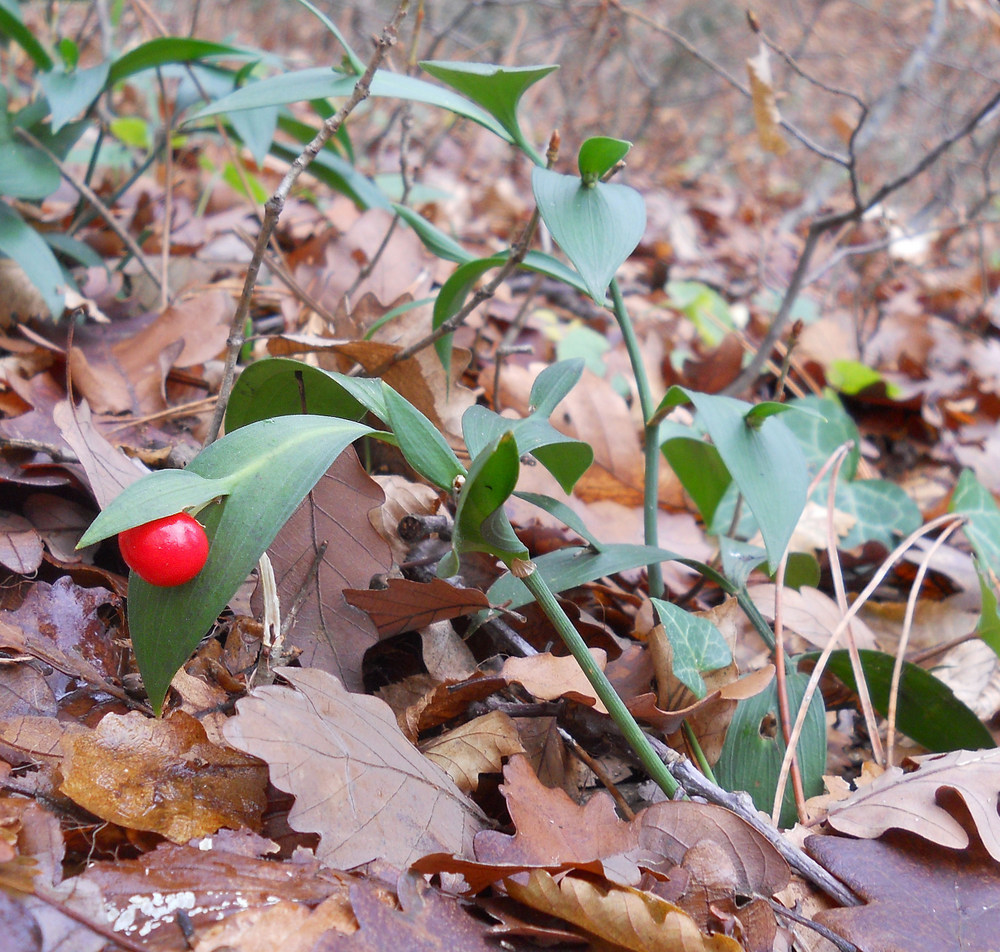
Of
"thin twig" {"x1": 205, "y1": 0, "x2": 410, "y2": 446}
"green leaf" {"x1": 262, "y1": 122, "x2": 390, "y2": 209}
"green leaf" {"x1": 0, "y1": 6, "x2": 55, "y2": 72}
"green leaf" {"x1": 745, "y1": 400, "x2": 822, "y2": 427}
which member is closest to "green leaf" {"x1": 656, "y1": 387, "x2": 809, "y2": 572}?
"green leaf" {"x1": 745, "y1": 400, "x2": 822, "y2": 427}

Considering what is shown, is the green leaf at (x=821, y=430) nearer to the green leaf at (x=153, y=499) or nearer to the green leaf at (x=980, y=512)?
the green leaf at (x=980, y=512)

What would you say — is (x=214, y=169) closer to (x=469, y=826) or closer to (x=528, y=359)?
(x=528, y=359)

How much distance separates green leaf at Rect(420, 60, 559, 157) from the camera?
84 centimetres

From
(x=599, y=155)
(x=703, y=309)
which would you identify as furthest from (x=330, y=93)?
(x=703, y=309)

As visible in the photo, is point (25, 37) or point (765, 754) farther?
point (25, 37)

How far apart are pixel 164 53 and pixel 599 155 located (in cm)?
94

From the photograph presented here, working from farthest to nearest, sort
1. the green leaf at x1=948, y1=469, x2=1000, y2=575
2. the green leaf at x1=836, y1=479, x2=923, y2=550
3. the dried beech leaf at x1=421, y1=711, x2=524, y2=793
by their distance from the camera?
the green leaf at x1=836, y1=479, x2=923, y2=550, the green leaf at x1=948, y1=469, x2=1000, y2=575, the dried beech leaf at x1=421, y1=711, x2=524, y2=793

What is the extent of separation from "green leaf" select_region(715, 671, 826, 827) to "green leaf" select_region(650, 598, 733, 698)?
4.0 inches

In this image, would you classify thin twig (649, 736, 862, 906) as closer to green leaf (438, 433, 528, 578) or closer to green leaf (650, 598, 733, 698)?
green leaf (650, 598, 733, 698)

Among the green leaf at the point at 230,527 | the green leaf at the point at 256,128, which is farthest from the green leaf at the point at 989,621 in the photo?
the green leaf at the point at 256,128

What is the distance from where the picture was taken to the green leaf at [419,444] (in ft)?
2.23

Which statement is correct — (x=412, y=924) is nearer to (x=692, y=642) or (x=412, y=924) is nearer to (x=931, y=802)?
(x=692, y=642)

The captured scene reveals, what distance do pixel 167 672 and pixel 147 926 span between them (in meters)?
0.18

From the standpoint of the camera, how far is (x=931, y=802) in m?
0.82
